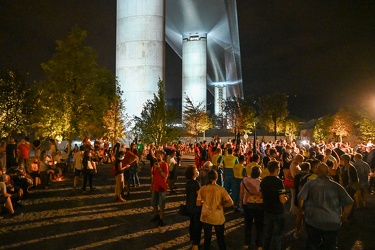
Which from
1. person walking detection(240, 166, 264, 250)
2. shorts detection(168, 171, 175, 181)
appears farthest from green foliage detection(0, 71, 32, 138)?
person walking detection(240, 166, 264, 250)

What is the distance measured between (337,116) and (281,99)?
11.3 meters

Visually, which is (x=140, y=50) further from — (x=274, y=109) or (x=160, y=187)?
(x=274, y=109)

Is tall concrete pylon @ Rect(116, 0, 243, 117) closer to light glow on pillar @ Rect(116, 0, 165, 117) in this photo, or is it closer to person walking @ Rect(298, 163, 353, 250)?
light glow on pillar @ Rect(116, 0, 165, 117)

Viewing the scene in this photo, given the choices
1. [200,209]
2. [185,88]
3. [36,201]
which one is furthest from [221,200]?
[185,88]

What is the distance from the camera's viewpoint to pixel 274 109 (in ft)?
197

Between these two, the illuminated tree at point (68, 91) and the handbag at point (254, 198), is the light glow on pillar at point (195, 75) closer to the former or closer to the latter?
the illuminated tree at point (68, 91)

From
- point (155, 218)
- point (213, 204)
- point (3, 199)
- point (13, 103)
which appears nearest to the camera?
point (213, 204)

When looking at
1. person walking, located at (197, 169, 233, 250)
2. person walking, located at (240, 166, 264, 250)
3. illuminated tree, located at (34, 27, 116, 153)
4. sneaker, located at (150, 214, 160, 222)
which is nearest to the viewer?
person walking, located at (197, 169, 233, 250)

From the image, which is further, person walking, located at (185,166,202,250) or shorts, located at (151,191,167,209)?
shorts, located at (151,191,167,209)

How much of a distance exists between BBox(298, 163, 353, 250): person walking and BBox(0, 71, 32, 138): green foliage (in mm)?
16525

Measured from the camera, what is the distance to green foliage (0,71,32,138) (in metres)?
17.3

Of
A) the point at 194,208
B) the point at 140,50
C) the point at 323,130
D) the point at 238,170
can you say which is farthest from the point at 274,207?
the point at 323,130

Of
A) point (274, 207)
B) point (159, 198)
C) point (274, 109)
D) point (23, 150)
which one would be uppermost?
point (274, 109)

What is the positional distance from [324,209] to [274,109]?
57.3 meters
